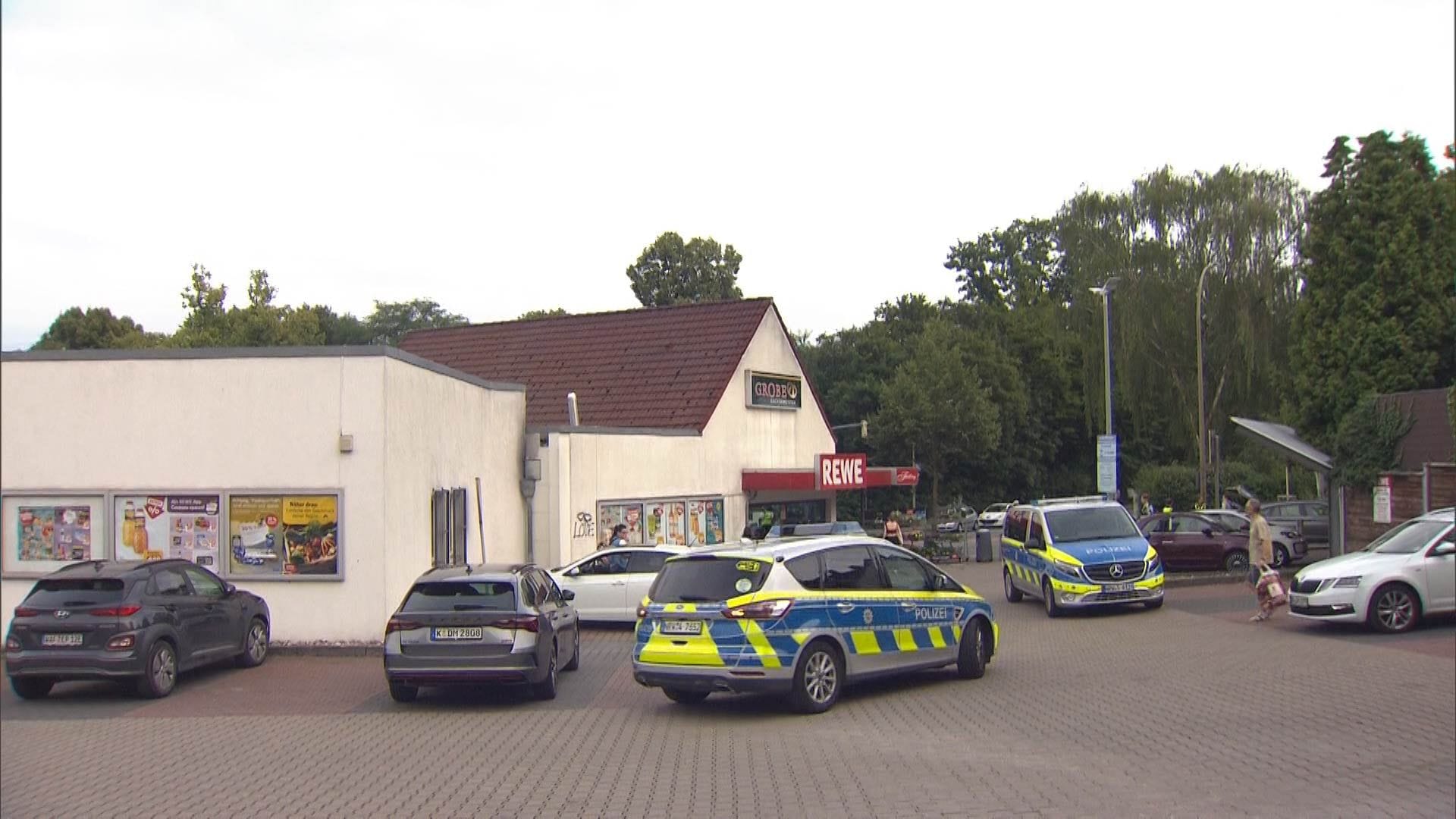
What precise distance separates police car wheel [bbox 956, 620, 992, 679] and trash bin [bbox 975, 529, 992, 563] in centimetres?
2732

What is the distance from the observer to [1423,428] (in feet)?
90.7

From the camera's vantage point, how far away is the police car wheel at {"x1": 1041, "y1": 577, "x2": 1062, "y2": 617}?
22.1 metres

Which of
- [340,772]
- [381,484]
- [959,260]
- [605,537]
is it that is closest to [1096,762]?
[340,772]

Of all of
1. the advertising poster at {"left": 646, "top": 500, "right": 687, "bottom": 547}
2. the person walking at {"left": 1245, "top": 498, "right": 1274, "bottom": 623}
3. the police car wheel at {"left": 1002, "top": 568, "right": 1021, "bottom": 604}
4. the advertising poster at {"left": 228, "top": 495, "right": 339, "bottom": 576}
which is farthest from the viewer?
the advertising poster at {"left": 646, "top": 500, "right": 687, "bottom": 547}

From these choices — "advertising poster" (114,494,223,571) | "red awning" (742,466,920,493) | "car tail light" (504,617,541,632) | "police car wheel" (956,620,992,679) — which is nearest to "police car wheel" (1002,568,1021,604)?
"red awning" (742,466,920,493)

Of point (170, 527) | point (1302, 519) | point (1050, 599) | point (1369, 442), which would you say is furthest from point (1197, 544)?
point (170, 527)

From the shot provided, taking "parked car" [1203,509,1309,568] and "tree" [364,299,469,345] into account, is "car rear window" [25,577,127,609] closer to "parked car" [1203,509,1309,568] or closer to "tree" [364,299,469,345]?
"parked car" [1203,509,1309,568]

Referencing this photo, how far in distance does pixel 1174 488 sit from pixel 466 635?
130 feet

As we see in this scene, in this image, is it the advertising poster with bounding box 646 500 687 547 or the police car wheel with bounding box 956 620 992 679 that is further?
the advertising poster with bounding box 646 500 687 547

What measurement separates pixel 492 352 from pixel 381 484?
69.5 ft

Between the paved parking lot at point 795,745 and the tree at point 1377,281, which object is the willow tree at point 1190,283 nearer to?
the tree at point 1377,281

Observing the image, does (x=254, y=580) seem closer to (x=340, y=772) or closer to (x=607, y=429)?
(x=340, y=772)

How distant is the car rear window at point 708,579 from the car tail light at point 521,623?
4.67 ft

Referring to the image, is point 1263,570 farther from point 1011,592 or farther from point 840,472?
point 840,472
